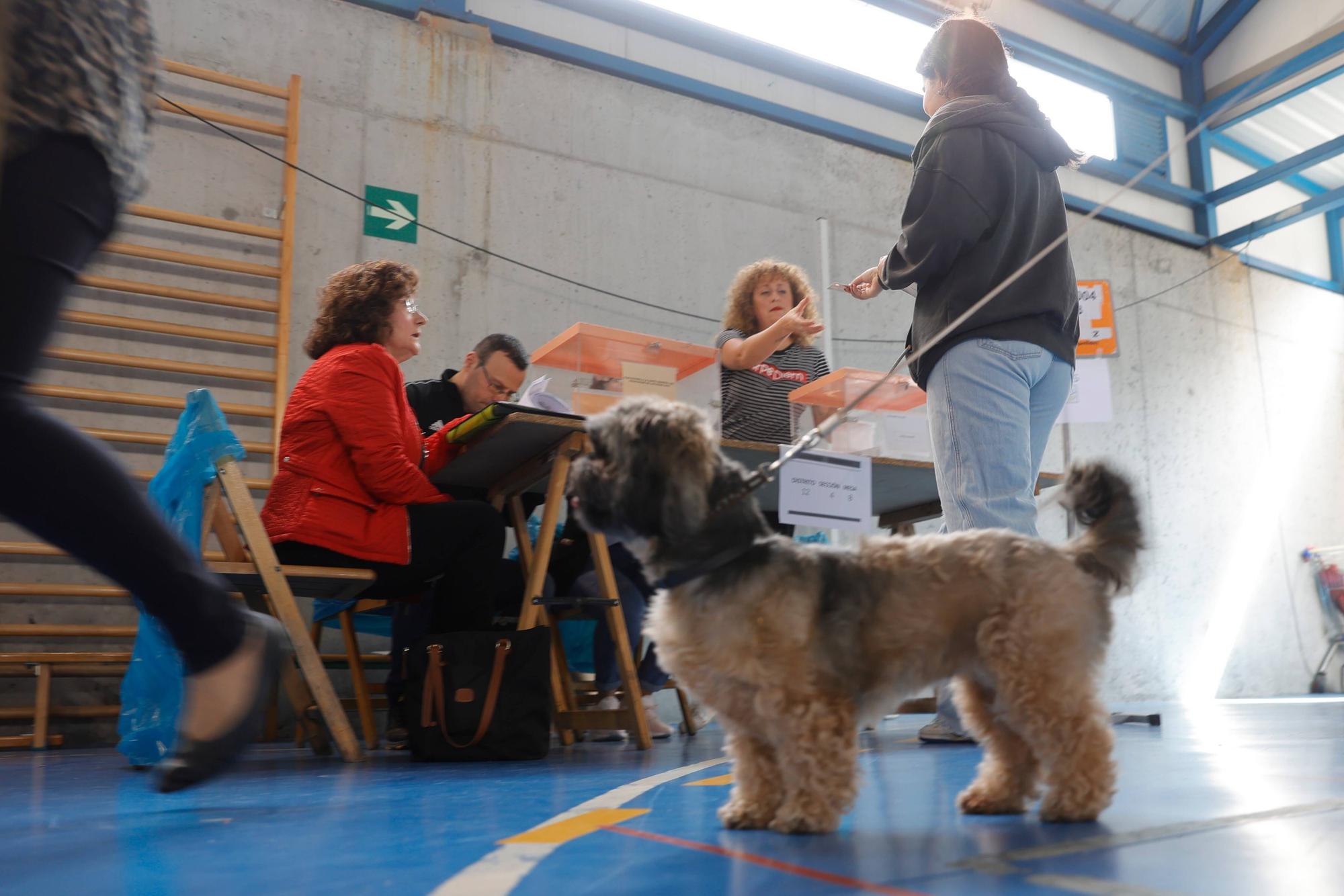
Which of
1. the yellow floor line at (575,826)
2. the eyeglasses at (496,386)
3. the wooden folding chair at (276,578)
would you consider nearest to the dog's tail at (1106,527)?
the yellow floor line at (575,826)

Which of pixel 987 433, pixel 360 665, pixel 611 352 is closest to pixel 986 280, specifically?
pixel 987 433

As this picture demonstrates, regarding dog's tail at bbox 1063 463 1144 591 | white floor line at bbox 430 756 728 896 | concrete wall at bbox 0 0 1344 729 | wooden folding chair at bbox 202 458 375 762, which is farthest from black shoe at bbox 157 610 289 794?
concrete wall at bbox 0 0 1344 729

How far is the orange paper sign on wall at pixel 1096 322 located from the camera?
258 inches

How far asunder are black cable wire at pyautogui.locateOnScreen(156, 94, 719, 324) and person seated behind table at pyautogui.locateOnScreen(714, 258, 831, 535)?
164cm

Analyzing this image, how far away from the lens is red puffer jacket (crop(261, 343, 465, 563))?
3254mm

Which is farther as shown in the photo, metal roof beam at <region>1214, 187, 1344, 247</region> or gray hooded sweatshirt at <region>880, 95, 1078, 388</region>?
metal roof beam at <region>1214, 187, 1344, 247</region>

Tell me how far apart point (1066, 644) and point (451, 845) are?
1104mm

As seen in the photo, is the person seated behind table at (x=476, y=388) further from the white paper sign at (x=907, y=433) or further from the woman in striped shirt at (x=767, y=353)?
the white paper sign at (x=907, y=433)

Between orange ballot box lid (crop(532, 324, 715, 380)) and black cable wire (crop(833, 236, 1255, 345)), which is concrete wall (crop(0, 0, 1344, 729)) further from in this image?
orange ballot box lid (crop(532, 324, 715, 380))

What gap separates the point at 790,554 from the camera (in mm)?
1794

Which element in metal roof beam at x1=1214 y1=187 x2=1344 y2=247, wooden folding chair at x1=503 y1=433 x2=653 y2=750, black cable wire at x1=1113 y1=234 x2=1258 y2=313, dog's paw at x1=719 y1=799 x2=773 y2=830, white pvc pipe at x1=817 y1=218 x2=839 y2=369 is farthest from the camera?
metal roof beam at x1=1214 y1=187 x2=1344 y2=247

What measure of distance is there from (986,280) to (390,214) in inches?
157

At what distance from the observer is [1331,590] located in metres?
9.74

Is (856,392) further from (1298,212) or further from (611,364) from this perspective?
(1298,212)
